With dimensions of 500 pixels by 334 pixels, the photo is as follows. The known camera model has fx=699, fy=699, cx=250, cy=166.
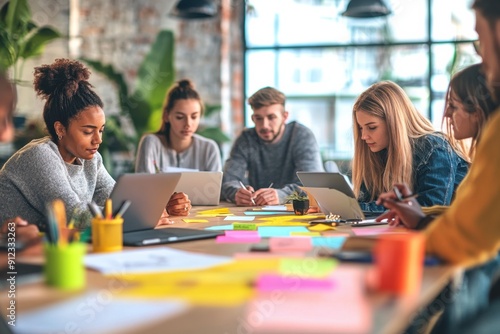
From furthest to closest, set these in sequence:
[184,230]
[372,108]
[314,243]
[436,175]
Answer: [372,108] → [436,175] → [184,230] → [314,243]

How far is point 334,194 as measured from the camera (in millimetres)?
2523

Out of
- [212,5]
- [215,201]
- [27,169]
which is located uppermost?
[212,5]

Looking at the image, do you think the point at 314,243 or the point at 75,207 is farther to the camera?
the point at 75,207

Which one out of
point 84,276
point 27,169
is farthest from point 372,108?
point 84,276

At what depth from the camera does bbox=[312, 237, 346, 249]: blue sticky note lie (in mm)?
1821

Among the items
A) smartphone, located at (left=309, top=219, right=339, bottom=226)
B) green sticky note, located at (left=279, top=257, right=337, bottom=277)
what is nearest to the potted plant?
smartphone, located at (left=309, top=219, right=339, bottom=226)

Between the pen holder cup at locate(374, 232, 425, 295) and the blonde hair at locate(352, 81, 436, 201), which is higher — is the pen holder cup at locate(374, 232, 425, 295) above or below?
below

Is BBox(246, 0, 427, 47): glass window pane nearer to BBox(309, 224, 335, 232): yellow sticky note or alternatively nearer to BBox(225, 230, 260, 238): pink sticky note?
BBox(309, 224, 335, 232): yellow sticky note

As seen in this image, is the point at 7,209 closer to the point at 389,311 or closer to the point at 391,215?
the point at 391,215

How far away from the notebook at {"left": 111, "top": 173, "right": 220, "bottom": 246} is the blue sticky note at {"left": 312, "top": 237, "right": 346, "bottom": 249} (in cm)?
33

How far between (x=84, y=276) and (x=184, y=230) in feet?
2.54

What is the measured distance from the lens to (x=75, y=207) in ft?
7.79

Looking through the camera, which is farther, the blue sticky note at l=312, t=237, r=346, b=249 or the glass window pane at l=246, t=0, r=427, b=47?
the glass window pane at l=246, t=0, r=427, b=47

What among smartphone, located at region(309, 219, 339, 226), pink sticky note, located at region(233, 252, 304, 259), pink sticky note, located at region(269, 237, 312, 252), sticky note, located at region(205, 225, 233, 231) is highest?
pink sticky note, located at region(269, 237, 312, 252)
